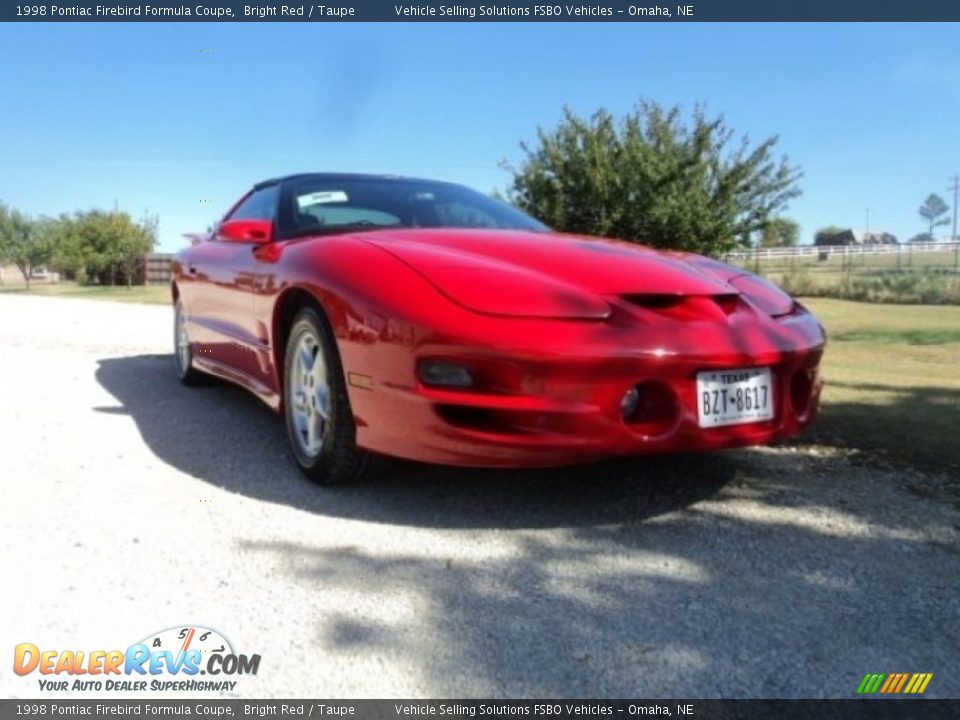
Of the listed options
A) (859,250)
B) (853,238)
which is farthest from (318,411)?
(853,238)

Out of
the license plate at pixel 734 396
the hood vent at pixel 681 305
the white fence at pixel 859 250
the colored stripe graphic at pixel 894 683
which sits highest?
the white fence at pixel 859 250

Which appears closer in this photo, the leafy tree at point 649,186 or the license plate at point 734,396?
the license plate at point 734,396

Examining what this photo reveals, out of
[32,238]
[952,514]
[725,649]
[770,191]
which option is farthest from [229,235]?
[32,238]

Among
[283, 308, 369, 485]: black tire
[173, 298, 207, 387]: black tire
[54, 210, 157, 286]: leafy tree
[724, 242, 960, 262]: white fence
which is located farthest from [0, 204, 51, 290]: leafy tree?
[283, 308, 369, 485]: black tire

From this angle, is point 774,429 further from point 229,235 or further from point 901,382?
point 901,382

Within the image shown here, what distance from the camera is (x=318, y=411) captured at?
3.23m

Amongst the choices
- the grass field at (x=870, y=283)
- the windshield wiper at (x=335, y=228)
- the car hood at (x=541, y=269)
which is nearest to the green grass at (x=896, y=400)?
the car hood at (x=541, y=269)

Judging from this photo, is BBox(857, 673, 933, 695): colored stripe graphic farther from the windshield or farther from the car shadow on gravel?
the windshield

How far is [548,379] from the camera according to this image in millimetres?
2539

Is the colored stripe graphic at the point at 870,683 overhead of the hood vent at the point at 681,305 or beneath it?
beneath

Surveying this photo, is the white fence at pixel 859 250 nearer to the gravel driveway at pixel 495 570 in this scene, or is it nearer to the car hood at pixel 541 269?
the car hood at pixel 541 269

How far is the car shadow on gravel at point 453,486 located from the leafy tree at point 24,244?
4989 cm

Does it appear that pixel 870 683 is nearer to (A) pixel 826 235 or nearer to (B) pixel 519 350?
(B) pixel 519 350

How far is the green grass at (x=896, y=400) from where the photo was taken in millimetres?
3896
